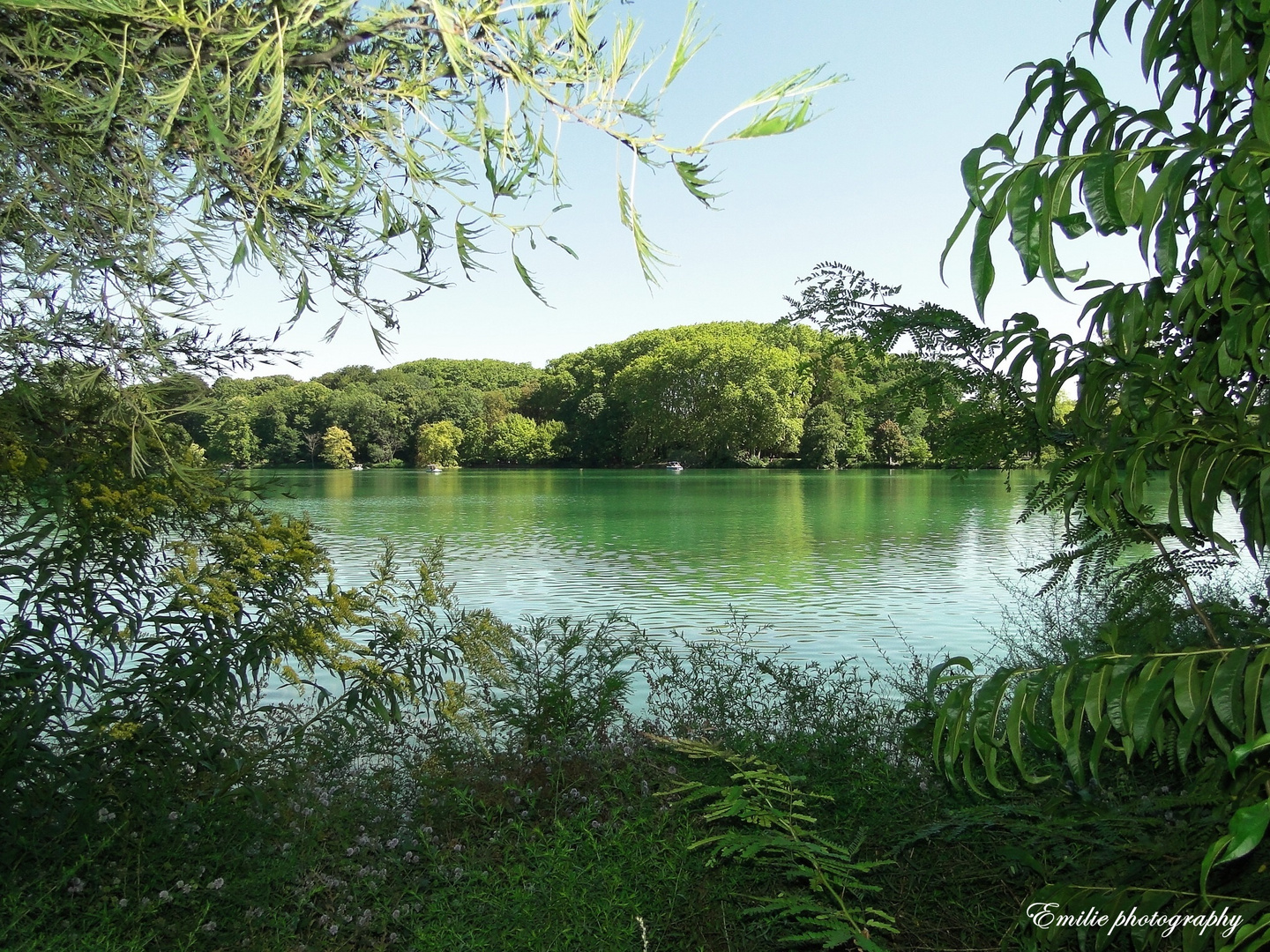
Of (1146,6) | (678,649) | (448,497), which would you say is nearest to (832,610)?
(678,649)

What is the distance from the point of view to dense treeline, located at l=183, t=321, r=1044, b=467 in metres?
58.6

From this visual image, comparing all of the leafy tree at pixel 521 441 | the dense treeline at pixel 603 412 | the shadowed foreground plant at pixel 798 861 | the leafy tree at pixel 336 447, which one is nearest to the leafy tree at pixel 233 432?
the shadowed foreground plant at pixel 798 861

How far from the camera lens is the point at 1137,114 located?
1.50m

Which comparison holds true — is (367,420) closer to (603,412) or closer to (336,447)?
(336,447)

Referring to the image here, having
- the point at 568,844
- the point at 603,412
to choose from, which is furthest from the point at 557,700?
the point at 603,412

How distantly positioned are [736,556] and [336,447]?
46.0 meters

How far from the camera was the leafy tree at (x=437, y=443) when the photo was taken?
250 feet

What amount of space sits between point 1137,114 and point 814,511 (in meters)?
29.1

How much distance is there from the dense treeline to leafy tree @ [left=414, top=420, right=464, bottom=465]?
0.36ft

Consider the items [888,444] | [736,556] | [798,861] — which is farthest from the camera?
[888,444]

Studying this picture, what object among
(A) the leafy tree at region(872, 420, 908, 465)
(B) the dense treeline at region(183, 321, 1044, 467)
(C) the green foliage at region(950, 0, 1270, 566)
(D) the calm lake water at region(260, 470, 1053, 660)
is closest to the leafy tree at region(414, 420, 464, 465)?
(B) the dense treeline at region(183, 321, 1044, 467)

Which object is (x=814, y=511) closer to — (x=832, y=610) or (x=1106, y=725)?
(x=832, y=610)

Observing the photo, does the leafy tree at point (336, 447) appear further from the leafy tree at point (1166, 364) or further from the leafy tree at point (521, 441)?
the leafy tree at point (1166, 364)

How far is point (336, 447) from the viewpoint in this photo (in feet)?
194
